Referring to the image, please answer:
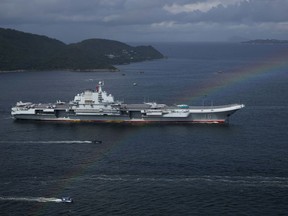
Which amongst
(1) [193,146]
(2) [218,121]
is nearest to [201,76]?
(2) [218,121]

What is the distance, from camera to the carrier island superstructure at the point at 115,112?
86250 mm

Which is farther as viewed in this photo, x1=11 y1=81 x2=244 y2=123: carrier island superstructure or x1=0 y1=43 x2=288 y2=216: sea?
x1=11 y1=81 x2=244 y2=123: carrier island superstructure

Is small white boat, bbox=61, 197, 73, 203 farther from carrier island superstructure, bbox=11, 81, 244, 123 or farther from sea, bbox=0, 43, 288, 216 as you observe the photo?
carrier island superstructure, bbox=11, 81, 244, 123

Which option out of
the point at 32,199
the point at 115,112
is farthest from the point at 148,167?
the point at 115,112

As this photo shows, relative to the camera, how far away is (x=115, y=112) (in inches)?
3497

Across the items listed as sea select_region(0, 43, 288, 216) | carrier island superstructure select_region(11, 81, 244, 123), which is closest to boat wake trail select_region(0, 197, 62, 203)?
sea select_region(0, 43, 288, 216)

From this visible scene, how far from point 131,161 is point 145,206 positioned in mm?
15097

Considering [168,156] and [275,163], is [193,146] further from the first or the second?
[275,163]

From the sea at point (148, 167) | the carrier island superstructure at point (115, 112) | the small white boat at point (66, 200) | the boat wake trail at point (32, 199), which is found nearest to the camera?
the sea at point (148, 167)

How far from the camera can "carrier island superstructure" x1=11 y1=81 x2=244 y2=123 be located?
283ft

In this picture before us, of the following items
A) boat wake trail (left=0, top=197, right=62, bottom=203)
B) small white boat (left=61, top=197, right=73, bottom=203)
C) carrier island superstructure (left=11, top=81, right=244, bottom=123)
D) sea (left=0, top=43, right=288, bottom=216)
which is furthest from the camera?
carrier island superstructure (left=11, top=81, right=244, bottom=123)

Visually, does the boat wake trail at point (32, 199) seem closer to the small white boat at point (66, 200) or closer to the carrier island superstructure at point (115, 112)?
the small white boat at point (66, 200)

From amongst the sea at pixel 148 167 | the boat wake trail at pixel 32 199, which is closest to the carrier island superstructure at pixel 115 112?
the sea at pixel 148 167

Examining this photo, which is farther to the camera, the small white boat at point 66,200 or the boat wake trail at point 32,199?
the boat wake trail at point 32,199
